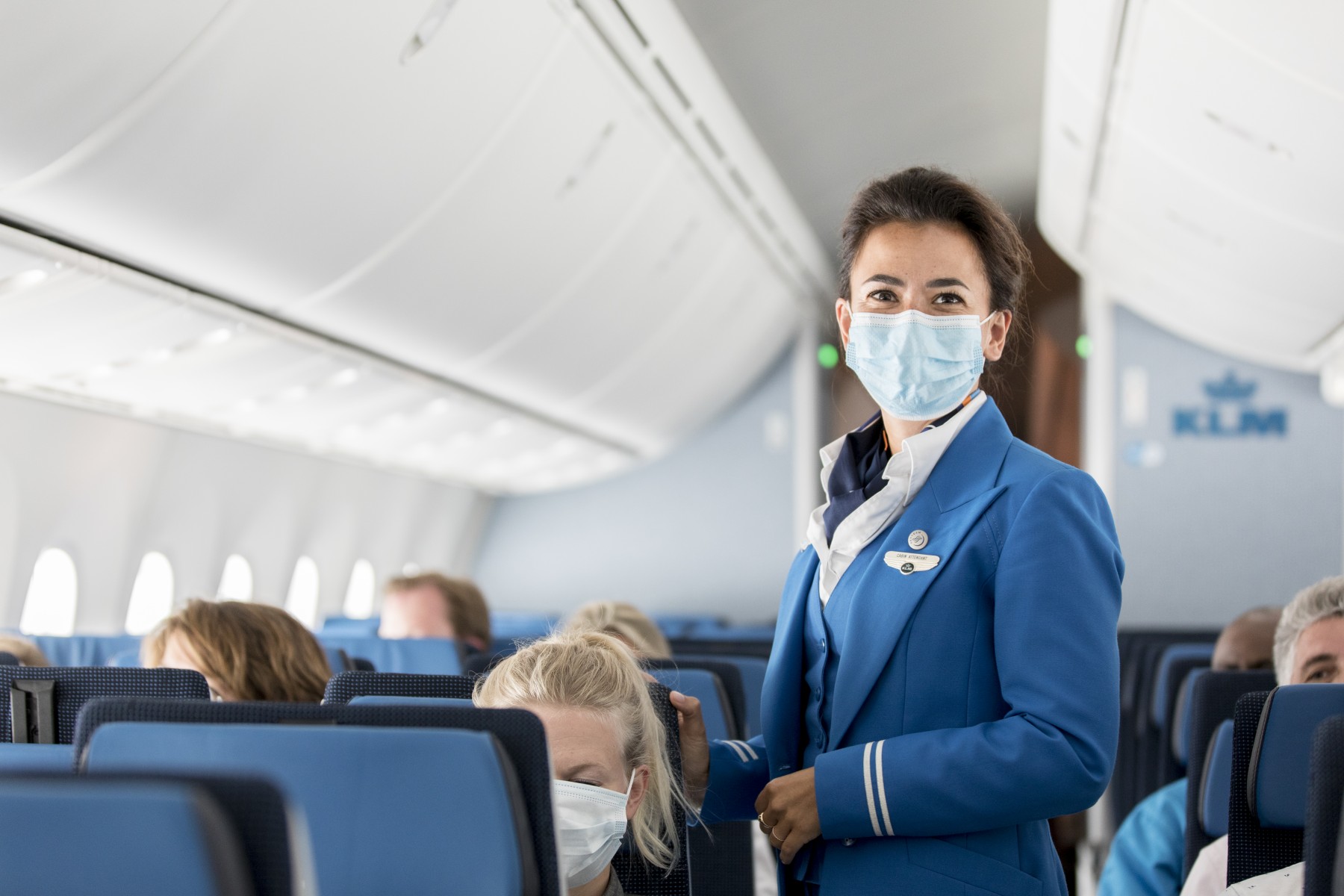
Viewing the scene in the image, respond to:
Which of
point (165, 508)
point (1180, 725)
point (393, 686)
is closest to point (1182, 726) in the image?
point (1180, 725)

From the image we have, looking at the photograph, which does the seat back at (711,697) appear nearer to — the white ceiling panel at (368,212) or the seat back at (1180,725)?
the seat back at (1180,725)

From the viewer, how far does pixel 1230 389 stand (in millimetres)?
13656

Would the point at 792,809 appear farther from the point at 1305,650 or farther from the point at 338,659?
the point at 338,659

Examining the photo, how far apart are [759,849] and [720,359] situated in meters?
8.74

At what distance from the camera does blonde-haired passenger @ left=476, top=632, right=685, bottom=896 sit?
2088 millimetres

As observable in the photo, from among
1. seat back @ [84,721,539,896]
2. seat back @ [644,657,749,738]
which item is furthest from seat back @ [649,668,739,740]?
seat back @ [84,721,539,896]

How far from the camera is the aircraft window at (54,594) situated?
25.2ft

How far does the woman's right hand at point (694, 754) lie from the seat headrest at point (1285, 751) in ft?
3.20

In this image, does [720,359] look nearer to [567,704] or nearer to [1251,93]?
[1251,93]

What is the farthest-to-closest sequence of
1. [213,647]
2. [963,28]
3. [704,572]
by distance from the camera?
1. [704,572]
2. [963,28]
3. [213,647]

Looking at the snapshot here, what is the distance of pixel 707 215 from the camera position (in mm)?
9672

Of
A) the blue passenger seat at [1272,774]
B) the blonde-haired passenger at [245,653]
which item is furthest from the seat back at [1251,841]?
the blonde-haired passenger at [245,653]

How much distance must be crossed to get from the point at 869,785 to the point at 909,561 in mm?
334

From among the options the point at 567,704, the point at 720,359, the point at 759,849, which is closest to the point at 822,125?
the point at 720,359
